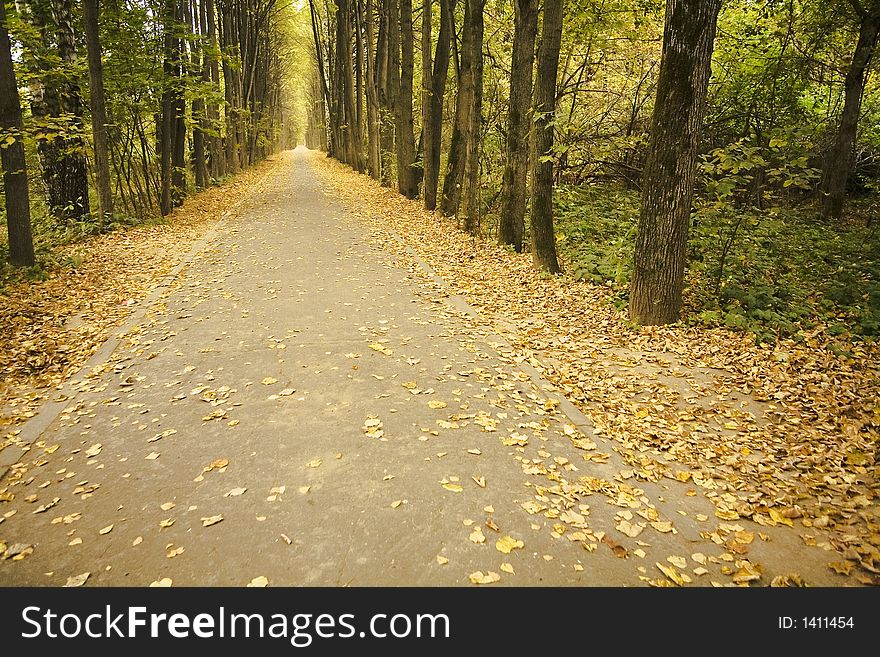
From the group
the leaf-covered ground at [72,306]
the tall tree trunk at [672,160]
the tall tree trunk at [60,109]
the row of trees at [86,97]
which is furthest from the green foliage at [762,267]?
the tall tree trunk at [60,109]

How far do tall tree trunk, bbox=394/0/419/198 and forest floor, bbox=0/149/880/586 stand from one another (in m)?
12.7

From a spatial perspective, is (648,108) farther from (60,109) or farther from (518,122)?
(60,109)

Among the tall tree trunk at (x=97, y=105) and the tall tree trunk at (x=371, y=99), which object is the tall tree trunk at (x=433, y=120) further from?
the tall tree trunk at (x=97, y=105)

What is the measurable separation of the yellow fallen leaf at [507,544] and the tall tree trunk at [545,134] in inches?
291

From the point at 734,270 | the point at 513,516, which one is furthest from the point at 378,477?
the point at 734,270

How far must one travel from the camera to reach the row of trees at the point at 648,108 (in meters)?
6.97

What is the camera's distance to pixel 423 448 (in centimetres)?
478

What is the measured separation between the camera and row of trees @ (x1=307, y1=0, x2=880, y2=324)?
22.9 feet

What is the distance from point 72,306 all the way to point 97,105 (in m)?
7.03

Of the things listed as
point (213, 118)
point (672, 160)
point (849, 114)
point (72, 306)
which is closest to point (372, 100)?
point (213, 118)

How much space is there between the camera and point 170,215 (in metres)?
16.7

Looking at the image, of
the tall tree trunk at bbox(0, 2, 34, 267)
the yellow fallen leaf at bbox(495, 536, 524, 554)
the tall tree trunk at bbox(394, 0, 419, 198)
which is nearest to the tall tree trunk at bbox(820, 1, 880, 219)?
the tall tree trunk at bbox(394, 0, 419, 198)

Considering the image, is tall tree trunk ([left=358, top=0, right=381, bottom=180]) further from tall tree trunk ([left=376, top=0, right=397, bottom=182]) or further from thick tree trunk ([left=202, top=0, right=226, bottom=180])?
thick tree trunk ([left=202, top=0, right=226, bottom=180])
